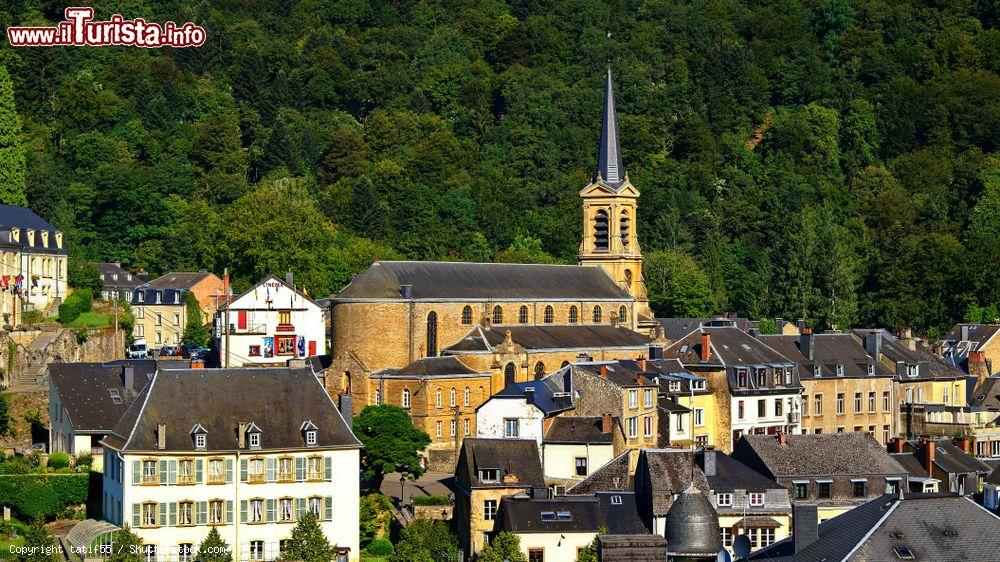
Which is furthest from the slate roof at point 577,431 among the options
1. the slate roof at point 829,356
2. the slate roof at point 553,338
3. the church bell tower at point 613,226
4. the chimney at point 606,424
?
the church bell tower at point 613,226

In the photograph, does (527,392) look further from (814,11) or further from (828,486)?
(814,11)

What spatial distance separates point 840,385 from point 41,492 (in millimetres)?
35946

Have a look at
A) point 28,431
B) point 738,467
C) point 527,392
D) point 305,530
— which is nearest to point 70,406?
point 28,431

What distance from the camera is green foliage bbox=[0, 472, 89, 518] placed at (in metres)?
56.0

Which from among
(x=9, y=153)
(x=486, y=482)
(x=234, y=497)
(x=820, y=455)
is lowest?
(x=234, y=497)

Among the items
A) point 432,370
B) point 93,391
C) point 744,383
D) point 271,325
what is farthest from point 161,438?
point 271,325

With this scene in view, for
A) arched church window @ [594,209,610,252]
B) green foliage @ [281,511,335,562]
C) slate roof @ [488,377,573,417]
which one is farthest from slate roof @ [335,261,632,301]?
green foliage @ [281,511,335,562]

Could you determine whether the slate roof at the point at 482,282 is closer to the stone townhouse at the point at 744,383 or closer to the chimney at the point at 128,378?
the stone townhouse at the point at 744,383

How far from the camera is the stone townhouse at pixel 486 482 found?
2218 inches

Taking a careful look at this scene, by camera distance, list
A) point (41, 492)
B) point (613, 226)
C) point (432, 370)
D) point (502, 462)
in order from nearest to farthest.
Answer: point (41, 492)
point (502, 462)
point (432, 370)
point (613, 226)

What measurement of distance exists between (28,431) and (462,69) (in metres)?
88.1

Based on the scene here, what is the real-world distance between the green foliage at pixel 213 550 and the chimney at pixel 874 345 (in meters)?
37.3

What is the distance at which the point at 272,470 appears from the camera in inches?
2133

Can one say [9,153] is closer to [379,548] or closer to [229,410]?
[229,410]
